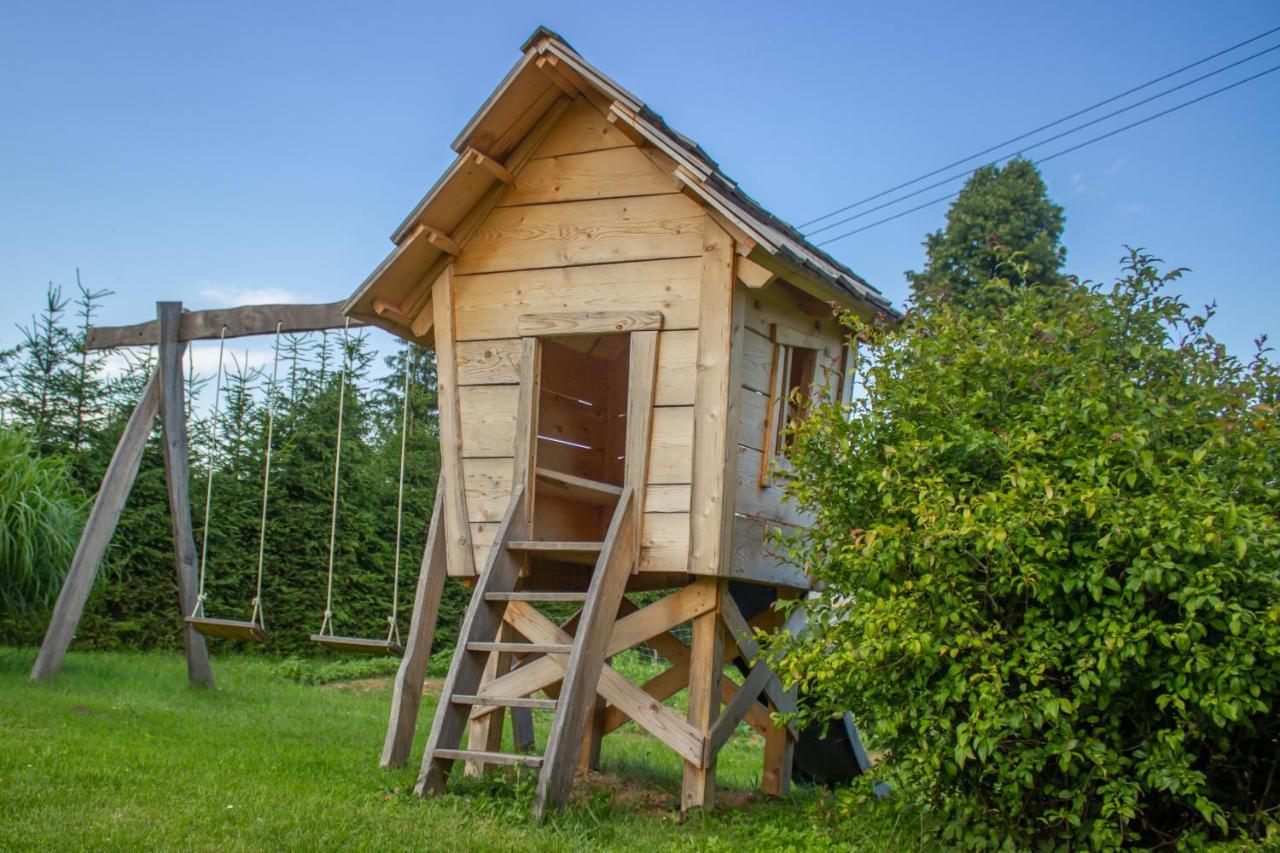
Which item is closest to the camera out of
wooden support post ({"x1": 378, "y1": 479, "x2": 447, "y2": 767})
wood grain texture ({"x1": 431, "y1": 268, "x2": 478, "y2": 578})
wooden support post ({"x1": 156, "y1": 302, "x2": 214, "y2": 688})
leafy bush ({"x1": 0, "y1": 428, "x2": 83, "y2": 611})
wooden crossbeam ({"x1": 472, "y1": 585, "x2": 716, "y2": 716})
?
wooden crossbeam ({"x1": 472, "y1": 585, "x2": 716, "y2": 716})

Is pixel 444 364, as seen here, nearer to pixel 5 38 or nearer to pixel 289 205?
pixel 289 205

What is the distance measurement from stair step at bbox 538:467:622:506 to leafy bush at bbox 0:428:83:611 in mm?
5190

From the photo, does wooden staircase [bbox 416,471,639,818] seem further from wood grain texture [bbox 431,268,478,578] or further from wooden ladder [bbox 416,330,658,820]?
wood grain texture [bbox 431,268,478,578]

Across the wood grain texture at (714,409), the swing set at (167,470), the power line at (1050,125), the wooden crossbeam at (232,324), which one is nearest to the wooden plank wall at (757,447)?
the wood grain texture at (714,409)

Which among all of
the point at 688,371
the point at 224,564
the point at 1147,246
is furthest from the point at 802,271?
the point at 224,564

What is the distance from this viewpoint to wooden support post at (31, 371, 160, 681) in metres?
9.30

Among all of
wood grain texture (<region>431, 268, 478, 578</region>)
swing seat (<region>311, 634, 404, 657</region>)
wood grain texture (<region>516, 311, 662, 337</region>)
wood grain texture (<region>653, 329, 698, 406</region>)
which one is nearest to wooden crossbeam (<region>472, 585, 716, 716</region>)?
wood grain texture (<region>431, 268, 478, 578</region>)

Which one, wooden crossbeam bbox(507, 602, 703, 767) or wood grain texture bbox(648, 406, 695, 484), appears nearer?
wooden crossbeam bbox(507, 602, 703, 767)

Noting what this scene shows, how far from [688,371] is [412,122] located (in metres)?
4.33

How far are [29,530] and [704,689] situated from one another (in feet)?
22.1

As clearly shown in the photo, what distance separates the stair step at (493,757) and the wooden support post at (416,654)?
1005 millimetres

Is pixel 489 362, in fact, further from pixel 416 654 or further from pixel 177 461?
pixel 177 461

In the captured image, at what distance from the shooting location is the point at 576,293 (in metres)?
6.82

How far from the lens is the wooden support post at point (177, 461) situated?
32.1ft
